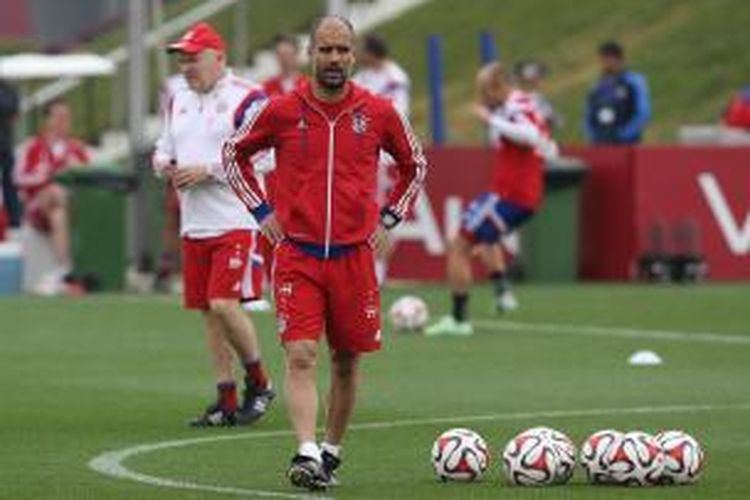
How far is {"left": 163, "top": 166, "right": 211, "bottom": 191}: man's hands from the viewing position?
18.2 metres

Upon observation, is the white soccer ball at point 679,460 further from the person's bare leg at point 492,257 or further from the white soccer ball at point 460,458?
the person's bare leg at point 492,257

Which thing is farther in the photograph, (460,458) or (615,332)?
(615,332)

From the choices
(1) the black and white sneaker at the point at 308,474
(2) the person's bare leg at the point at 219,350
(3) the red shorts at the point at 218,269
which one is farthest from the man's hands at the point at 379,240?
(2) the person's bare leg at the point at 219,350

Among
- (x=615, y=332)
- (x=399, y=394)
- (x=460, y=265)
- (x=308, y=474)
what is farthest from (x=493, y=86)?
(x=308, y=474)

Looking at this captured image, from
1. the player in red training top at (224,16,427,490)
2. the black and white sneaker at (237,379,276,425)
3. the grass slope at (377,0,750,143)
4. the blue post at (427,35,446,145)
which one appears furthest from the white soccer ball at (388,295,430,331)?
the grass slope at (377,0,750,143)

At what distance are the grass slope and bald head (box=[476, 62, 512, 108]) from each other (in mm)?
23210

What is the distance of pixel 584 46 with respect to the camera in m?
56.3

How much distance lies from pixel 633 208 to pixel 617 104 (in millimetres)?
1364

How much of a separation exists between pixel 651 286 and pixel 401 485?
725 inches

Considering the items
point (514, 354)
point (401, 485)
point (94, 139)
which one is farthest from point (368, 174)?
point (94, 139)

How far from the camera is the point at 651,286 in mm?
32781

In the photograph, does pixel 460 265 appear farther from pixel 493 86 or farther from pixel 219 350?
pixel 219 350

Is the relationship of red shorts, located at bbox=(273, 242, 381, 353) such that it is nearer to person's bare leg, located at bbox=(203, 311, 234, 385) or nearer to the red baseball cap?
person's bare leg, located at bbox=(203, 311, 234, 385)

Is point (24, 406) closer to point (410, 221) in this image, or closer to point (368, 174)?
point (368, 174)
